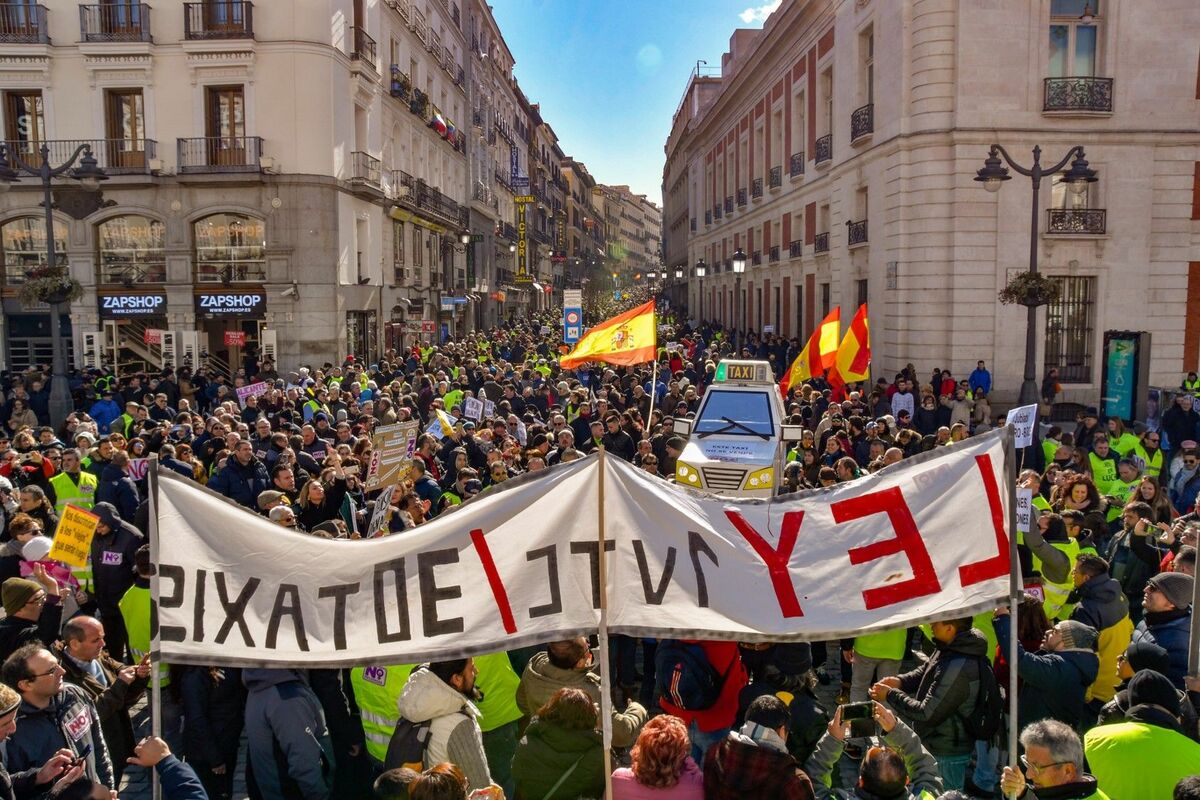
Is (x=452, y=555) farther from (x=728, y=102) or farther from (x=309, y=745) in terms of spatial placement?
(x=728, y=102)

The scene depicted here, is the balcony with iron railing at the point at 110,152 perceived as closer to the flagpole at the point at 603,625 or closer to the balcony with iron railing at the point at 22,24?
the balcony with iron railing at the point at 22,24

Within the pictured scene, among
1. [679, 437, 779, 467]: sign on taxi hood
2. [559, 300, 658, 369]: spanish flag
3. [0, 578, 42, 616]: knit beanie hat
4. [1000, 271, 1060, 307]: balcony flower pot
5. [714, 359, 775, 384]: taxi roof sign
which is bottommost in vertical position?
[679, 437, 779, 467]: sign on taxi hood

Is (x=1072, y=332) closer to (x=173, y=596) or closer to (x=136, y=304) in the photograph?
(x=173, y=596)

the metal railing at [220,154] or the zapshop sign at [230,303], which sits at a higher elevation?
the metal railing at [220,154]

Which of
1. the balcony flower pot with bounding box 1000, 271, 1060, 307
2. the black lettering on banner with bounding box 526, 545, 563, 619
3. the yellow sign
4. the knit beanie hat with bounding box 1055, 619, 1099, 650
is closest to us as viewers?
the black lettering on banner with bounding box 526, 545, 563, 619

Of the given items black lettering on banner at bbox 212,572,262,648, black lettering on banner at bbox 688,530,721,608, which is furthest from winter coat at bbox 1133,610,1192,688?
black lettering on banner at bbox 212,572,262,648

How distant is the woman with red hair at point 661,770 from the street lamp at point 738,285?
27758 mm

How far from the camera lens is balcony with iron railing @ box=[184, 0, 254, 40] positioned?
26797 millimetres

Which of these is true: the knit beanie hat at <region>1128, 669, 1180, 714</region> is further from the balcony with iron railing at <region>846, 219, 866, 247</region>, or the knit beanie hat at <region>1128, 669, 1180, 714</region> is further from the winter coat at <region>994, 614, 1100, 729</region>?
the balcony with iron railing at <region>846, 219, 866, 247</region>

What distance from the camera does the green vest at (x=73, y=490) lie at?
9664 mm

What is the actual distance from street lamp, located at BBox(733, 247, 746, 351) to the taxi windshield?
17.5m

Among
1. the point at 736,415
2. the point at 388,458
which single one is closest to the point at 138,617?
the point at 388,458

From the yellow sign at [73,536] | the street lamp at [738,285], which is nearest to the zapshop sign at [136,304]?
the street lamp at [738,285]

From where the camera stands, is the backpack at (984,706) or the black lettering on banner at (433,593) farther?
the backpack at (984,706)
